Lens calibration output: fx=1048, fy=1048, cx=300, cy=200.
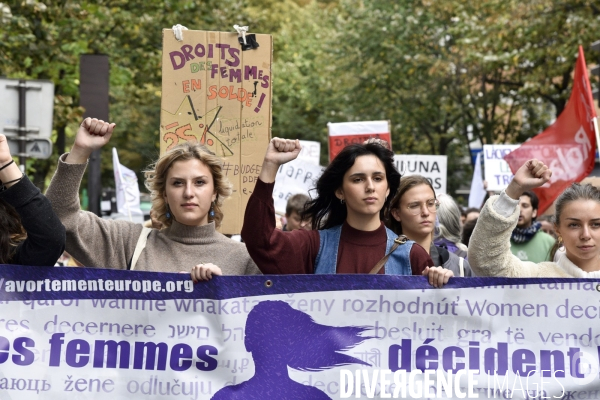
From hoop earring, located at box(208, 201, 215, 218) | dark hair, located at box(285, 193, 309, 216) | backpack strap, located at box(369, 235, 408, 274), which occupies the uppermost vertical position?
dark hair, located at box(285, 193, 309, 216)

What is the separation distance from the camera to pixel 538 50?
1955cm

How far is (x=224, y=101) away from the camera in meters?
5.60

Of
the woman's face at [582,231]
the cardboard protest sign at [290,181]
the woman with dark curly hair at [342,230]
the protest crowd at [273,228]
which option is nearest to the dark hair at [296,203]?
the cardboard protest sign at [290,181]

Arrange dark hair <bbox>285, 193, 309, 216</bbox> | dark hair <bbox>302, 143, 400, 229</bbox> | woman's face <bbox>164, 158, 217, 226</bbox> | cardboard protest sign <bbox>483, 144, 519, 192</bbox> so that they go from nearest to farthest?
woman's face <bbox>164, 158, 217, 226</bbox>, dark hair <bbox>302, 143, 400, 229</bbox>, dark hair <bbox>285, 193, 309, 216</bbox>, cardboard protest sign <bbox>483, 144, 519, 192</bbox>

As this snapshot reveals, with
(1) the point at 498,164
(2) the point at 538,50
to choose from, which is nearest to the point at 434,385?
(1) the point at 498,164

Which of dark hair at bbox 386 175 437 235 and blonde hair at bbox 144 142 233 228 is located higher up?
dark hair at bbox 386 175 437 235

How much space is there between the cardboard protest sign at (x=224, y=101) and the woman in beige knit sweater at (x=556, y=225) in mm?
1594

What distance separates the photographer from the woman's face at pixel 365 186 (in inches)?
170

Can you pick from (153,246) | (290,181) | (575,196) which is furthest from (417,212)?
(290,181)

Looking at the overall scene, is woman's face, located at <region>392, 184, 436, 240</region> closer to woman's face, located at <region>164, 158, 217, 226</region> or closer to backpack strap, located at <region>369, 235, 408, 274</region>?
backpack strap, located at <region>369, 235, 408, 274</region>

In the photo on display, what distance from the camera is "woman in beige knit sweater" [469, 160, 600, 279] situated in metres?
4.15

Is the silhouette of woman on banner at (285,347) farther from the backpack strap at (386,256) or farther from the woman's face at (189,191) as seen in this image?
the woman's face at (189,191)

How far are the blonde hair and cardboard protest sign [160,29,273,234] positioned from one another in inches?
33.8

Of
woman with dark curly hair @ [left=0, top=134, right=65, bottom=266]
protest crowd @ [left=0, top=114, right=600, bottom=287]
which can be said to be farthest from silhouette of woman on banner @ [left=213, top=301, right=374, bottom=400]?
woman with dark curly hair @ [left=0, top=134, right=65, bottom=266]
